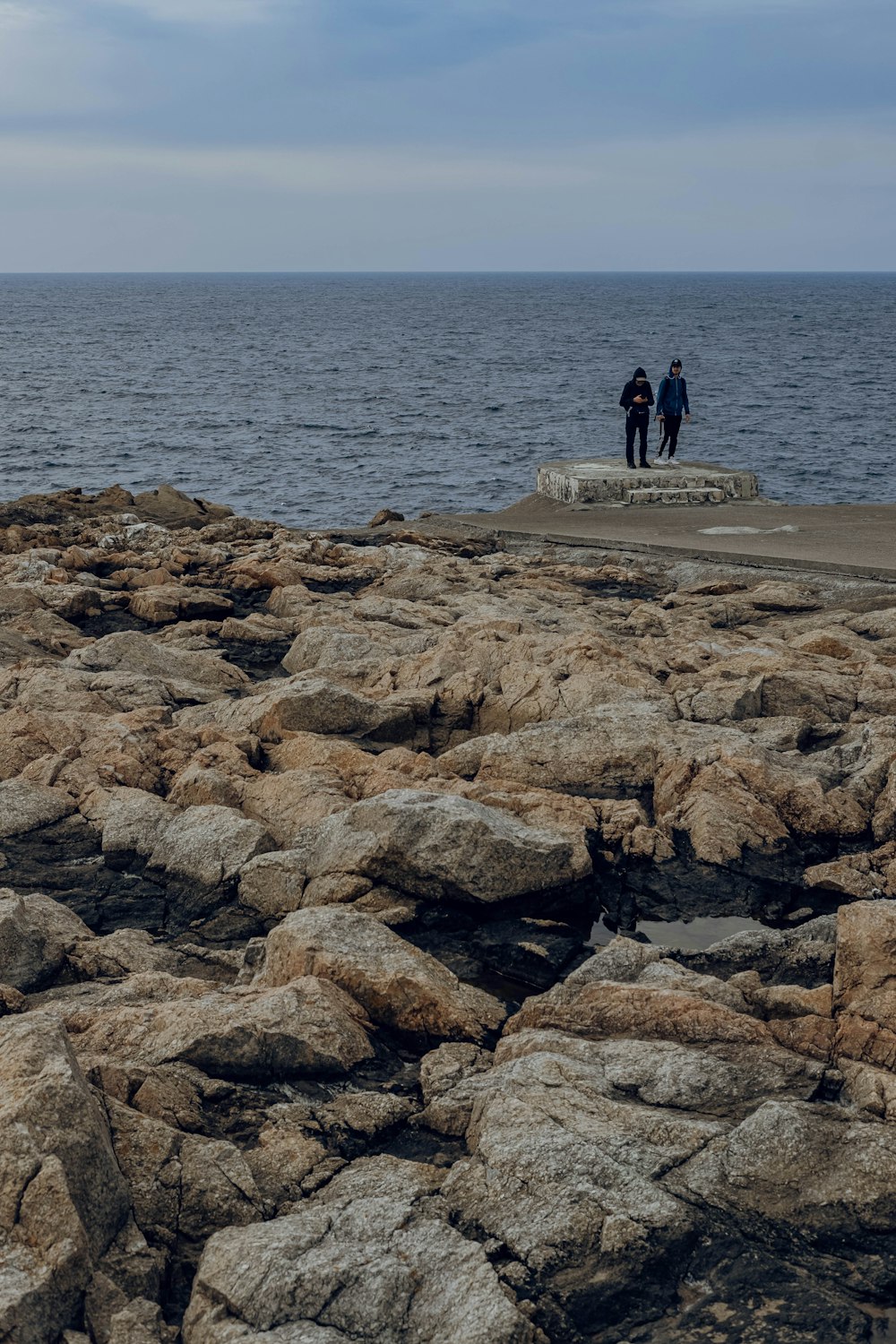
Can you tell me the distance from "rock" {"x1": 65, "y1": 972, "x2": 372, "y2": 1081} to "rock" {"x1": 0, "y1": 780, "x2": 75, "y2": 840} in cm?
301

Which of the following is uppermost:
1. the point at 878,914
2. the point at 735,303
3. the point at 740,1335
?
the point at 735,303

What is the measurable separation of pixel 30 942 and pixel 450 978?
2.31 m

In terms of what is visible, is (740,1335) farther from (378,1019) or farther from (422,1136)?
(378,1019)

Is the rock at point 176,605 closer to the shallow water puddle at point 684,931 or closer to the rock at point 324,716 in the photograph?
the rock at point 324,716

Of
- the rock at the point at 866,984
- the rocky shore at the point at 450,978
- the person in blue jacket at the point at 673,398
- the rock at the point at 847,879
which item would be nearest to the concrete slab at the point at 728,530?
the person in blue jacket at the point at 673,398

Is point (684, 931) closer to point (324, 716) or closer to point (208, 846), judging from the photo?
point (208, 846)

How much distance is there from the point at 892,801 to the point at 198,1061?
5.14 meters

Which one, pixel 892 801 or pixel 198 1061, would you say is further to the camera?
pixel 892 801

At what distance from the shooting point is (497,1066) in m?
5.94

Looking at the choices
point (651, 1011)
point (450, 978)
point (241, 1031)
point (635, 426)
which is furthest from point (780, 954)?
point (635, 426)

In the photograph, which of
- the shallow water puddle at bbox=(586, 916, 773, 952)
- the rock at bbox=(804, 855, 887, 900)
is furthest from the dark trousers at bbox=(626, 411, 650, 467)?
the shallow water puddle at bbox=(586, 916, 773, 952)

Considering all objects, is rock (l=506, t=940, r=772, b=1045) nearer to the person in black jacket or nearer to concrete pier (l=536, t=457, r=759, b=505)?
the person in black jacket

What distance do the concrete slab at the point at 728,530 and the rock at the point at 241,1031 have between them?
10.6m

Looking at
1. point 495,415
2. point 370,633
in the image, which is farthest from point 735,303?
point 370,633
